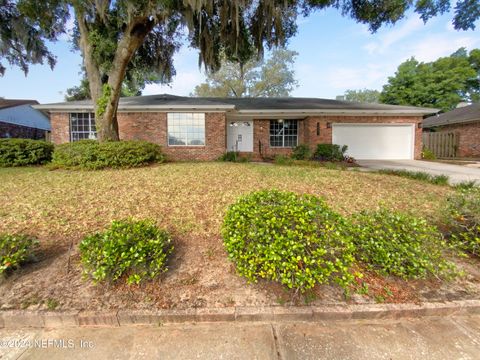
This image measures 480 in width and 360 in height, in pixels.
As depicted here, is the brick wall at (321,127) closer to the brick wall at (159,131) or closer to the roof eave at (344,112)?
the roof eave at (344,112)

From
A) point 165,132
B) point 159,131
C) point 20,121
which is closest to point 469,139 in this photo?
point 165,132

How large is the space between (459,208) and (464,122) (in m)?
15.6

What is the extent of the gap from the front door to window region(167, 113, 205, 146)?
2.12 meters

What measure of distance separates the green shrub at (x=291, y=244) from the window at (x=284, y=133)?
34.0 feet

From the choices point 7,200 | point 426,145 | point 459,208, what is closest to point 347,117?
point 426,145

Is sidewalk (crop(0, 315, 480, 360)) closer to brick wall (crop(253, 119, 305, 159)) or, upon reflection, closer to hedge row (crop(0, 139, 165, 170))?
hedge row (crop(0, 139, 165, 170))

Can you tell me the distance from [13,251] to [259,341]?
2493mm

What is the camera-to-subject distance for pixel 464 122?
1347 centimetres

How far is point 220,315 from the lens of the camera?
6.16 feet

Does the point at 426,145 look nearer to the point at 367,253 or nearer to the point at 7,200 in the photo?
the point at 367,253

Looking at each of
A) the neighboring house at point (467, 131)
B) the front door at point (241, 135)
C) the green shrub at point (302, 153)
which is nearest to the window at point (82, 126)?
the front door at point (241, 135)

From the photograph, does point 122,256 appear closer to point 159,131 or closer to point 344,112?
point 159,131

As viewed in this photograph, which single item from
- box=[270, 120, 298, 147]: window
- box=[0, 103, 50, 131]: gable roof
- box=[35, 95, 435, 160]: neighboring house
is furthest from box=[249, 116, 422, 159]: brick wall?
box=[0, 103, 50, 131]: gable roof

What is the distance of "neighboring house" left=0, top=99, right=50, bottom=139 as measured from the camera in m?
16.2
